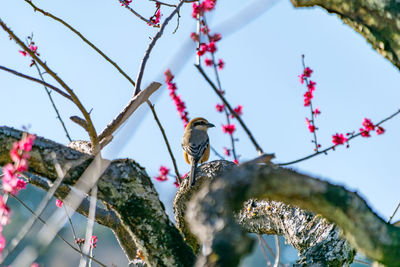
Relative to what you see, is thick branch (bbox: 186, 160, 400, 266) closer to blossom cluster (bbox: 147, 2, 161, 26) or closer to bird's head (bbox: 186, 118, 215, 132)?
blossom cluster (bbox: 147, 2, 161, 26)

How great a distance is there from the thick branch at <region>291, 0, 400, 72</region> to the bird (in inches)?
171

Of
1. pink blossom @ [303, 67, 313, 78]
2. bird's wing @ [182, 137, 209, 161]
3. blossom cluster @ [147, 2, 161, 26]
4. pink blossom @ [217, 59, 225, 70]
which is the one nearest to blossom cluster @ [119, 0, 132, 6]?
blossom cluster @ [147, 2, 161, 26]

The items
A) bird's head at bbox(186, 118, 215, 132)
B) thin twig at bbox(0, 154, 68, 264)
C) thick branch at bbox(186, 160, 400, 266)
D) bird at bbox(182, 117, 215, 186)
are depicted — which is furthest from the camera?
bird's head at bbox(186, 118, 215, 132)

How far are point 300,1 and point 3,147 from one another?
5.26ft

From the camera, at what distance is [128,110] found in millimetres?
3619

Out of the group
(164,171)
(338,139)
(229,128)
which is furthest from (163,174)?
(338,139)

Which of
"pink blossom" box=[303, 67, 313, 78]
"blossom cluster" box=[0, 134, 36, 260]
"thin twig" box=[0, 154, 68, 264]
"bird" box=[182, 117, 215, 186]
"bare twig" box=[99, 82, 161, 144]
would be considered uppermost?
"bird" box=[182, 117, 215, 186]

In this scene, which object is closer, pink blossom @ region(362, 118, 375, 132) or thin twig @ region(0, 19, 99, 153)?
thin twig @ region(0, 19, 99, 153)

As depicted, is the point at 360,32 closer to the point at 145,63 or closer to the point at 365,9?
the point at 365,9

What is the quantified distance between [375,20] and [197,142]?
222 inches

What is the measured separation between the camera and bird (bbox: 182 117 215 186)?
24.1ft

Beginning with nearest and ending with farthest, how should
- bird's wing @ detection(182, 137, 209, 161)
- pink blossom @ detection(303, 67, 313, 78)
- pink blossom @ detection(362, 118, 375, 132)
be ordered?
pink blossom @ detection(362, 118, 375, 132)
pink blossom @ detection(303, 67, 313, 78)
bird's wing @ detection(182, 137, 209, 161)

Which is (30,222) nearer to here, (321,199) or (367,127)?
(321,199)

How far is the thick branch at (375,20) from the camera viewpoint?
223 centimetres
